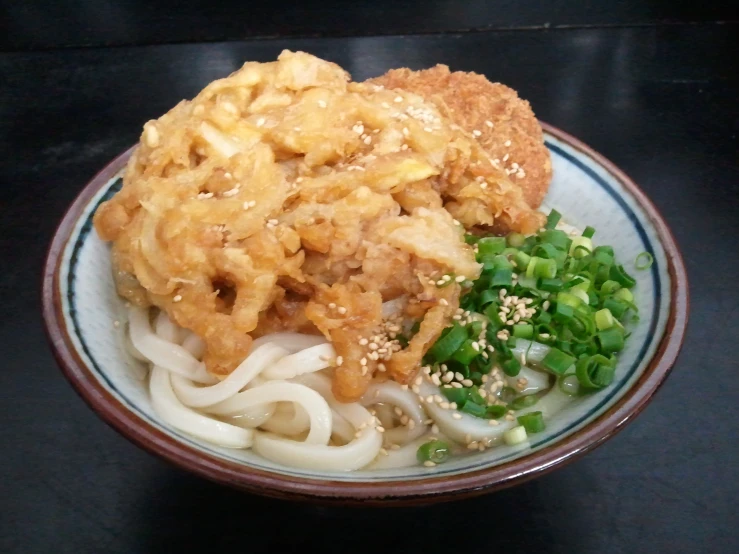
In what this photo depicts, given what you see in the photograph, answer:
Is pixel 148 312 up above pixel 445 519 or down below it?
above

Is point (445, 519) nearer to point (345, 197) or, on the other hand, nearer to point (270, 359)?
point (270, 359)

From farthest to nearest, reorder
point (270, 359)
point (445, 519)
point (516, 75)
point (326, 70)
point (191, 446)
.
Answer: point (516, 75) < point (326, 70) < point (445, 519) < point (270, 359) < point (191, 446)

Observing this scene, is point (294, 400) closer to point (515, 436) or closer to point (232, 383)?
point (232, 383)

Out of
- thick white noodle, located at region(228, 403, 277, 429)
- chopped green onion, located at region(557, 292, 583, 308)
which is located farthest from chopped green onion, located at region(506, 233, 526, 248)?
thick white noodle, located at region(228, 403, 277, 429)

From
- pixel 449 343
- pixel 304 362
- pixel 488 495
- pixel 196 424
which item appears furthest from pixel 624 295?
pixel 196 424

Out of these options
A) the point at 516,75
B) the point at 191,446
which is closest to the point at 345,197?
the point at 191,446

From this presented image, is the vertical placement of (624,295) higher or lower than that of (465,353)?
higher

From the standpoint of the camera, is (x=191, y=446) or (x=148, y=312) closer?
(x=191, y=446)
